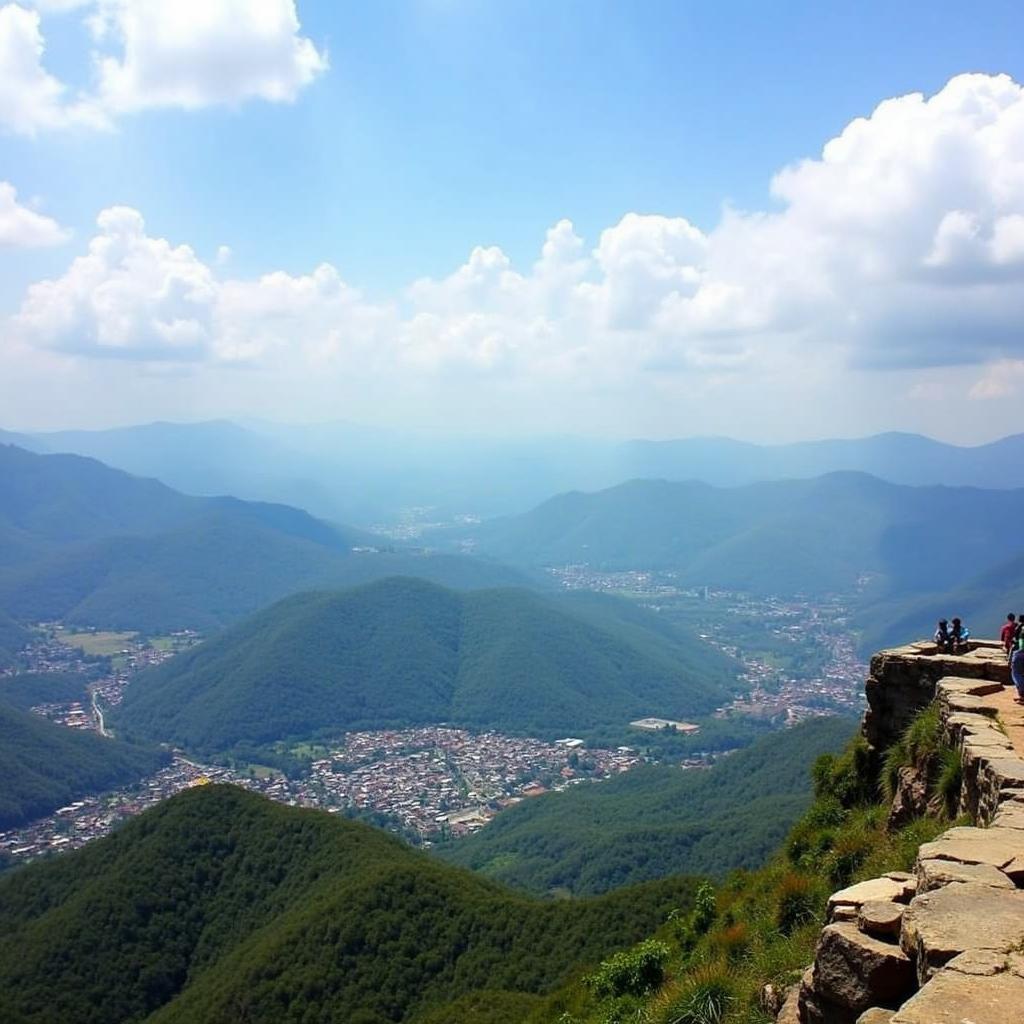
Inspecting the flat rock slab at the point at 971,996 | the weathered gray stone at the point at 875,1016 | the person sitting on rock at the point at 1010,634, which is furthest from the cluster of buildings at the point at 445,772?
the flat rock slab at the point at 971,996

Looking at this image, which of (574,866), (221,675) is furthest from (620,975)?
(221,675)

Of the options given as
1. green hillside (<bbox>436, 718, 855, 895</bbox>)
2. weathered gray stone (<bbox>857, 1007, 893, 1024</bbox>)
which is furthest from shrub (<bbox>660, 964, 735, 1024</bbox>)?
green hillside (<bbox>436, 718, 855, 895</bbox>)

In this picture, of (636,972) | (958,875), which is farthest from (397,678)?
(958,875)

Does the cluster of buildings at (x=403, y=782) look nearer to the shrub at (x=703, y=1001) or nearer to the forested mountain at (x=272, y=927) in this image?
the forested mountain at (x=272, y=927)

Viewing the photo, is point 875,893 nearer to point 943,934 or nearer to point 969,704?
point 943,934

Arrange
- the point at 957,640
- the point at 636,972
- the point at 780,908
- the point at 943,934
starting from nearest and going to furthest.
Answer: the point at 943,934
the point at 780,908
the point at 636,972
the point at 957,640

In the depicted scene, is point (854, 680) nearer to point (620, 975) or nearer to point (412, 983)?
point (412, 983)

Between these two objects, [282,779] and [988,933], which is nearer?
[988,933]
